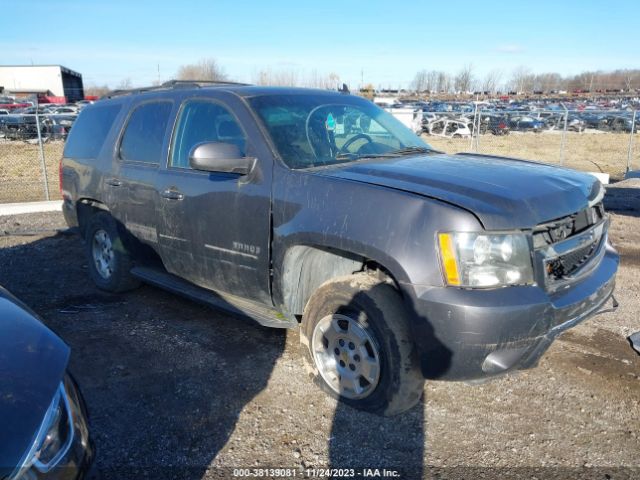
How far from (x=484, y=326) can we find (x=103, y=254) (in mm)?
4076

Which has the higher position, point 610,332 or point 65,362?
point 65,362

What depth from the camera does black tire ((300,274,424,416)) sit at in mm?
2924

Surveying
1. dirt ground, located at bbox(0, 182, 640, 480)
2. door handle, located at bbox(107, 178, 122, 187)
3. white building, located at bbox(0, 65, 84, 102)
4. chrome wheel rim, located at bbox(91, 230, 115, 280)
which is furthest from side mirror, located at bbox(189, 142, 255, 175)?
white building, located at bbox(0, 65, 84, 102)

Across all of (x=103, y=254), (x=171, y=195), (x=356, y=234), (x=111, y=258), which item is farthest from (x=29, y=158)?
(x=356, y=234)

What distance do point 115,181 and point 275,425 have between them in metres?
2.85

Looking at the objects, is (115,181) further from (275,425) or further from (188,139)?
(275,425)

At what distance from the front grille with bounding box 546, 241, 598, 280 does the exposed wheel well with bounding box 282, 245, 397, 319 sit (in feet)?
3.27

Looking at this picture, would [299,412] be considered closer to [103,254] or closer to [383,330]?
[383,330]

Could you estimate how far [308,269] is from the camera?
3.54m

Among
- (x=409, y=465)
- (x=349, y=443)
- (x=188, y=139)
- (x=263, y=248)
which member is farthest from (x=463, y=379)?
(x=188, y=139)

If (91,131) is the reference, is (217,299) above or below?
below

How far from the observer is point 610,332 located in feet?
14.2

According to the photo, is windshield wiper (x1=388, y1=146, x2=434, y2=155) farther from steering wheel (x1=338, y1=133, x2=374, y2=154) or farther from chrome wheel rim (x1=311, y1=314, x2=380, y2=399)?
chrome wheel rim (x1=311, y1=314, x2=380, y2=399)

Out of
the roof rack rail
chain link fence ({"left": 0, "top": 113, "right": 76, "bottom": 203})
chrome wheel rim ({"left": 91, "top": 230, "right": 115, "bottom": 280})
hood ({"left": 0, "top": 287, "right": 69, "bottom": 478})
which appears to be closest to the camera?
hood ({"left": 0, "top": 287, "right": 69, "bottom": 478})
